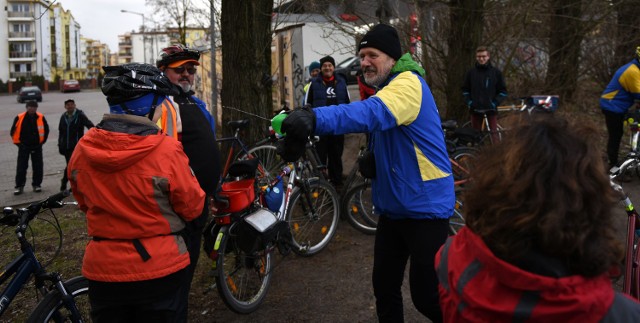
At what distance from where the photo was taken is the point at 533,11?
30.4ft

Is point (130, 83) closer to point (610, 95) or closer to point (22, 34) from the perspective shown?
point (610, 95)

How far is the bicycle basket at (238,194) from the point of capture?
380 centimetres

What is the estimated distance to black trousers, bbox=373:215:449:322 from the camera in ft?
8.96

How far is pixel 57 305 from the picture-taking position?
9.30ft

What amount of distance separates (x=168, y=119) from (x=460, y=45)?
6.79 m

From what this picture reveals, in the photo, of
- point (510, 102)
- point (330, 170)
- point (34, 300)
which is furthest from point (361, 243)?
point (510, 102)

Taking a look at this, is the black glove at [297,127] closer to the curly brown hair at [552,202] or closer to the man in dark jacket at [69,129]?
the curly brown hair at [552,202]

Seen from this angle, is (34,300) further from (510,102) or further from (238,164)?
(510,102)

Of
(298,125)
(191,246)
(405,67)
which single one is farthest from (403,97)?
(191,246)

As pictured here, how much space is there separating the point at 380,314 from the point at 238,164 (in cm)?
160

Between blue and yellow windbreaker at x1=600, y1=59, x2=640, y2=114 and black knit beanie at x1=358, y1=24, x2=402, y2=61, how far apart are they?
610 centimetres

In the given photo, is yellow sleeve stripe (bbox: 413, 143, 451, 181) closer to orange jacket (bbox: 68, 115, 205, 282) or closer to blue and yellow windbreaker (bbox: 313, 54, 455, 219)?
blue and yellow windbreaker (bbox: 313, 54, 455, 219)

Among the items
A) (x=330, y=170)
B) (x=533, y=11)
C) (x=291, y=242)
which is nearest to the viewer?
(x=291, y=242)

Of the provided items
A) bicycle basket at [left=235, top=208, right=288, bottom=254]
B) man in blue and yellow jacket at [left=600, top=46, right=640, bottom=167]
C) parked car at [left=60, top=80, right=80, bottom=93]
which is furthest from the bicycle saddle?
parked car at [left=60, top=80, right=80, bottom=93]
